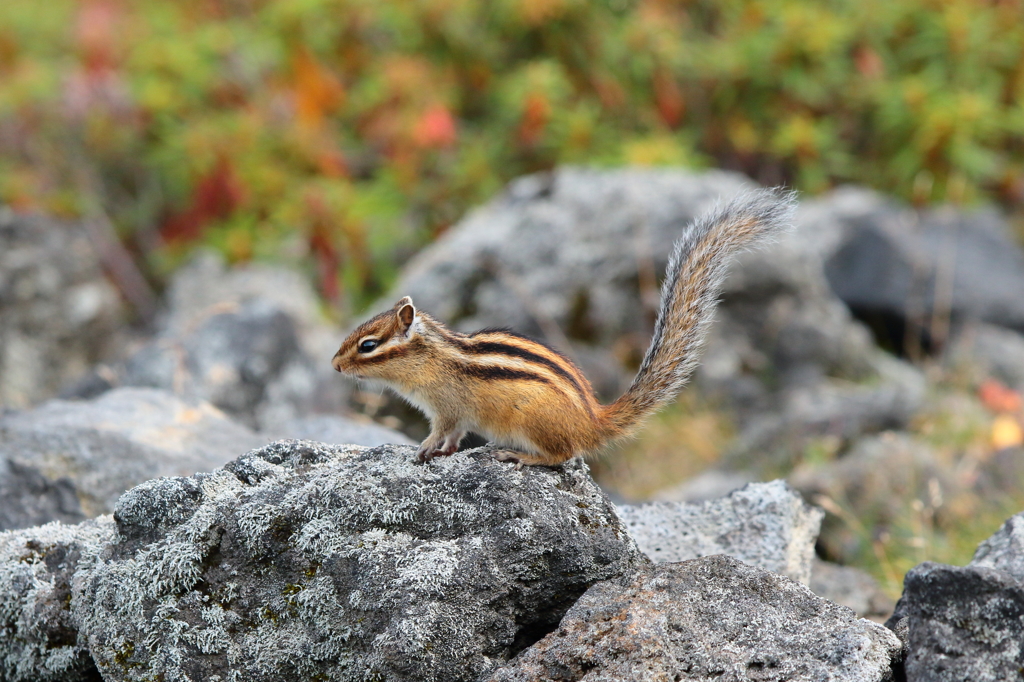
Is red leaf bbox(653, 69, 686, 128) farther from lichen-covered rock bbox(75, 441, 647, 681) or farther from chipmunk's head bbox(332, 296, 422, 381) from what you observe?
lichen-covered rock bbox(75, 441, 647, 681)

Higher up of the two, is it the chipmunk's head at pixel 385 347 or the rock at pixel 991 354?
the rock at pixel 991 354

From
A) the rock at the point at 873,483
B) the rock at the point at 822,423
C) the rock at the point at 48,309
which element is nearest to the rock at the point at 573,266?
the rock at the point at 822,423

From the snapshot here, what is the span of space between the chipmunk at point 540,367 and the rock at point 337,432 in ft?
3.32

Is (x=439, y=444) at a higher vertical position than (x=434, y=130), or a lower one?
lower

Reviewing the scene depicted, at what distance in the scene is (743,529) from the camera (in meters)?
4.04

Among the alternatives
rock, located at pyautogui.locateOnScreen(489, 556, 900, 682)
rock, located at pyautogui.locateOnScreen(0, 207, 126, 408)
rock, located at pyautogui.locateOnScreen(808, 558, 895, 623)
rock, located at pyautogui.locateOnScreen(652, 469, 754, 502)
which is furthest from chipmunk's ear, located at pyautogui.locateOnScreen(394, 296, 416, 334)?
rock, located at pyautogui.locateOnScreen(0, 207, 126, 408)

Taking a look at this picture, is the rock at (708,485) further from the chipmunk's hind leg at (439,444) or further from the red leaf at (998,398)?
the chipmunk's hind leg at (439,444)

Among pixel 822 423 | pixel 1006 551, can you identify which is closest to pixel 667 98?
pixel 822 423

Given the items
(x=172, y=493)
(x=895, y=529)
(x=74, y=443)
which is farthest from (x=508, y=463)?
(x=895, y=529)

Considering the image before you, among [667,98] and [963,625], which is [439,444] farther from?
[667,98]

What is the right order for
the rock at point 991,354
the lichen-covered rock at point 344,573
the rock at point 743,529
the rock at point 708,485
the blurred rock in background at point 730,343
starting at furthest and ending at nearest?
the rock at point 991,354 < the rock at point 708,485 < the blurred rock in background at point 730,343 < the rock at point 743,529 < the lichen-covered rock at point 344,573

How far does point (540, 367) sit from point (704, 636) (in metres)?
1.24

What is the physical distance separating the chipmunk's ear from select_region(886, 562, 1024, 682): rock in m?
2.10

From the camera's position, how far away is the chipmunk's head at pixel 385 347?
4090 mm
